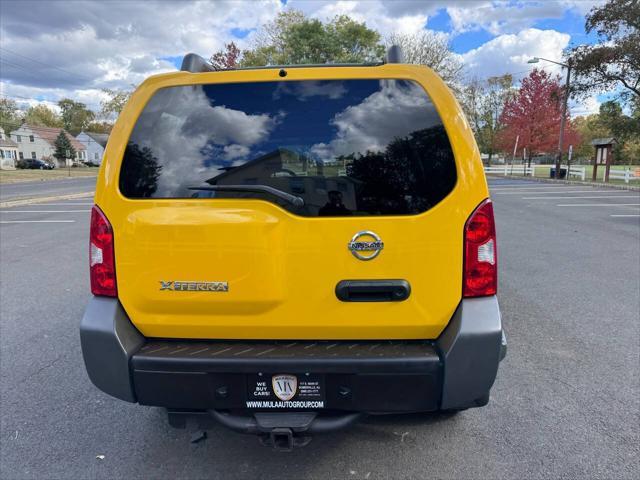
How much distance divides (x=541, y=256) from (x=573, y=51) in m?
26.0

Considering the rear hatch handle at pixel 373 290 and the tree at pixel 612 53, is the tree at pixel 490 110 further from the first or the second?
the rear hatch handle at pixel 373 290

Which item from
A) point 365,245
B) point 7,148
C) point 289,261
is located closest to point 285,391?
point 289,261

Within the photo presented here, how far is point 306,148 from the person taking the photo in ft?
6.89

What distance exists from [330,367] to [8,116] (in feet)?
351

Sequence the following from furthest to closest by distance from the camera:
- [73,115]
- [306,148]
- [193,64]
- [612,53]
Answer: [73,115] < [612,53] < [193,64] < [306,148]

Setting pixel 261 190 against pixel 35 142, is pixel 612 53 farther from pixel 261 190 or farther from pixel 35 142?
pixel 35 142

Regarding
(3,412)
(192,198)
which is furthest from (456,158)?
(3,412)

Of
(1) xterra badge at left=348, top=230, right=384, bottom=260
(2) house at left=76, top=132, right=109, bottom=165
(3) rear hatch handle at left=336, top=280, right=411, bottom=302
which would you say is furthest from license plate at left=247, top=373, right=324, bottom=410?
(2) house at left=76, top=132, right=109, bottom=165

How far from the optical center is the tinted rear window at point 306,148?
6.72 feet

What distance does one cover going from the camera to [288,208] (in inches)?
80.0

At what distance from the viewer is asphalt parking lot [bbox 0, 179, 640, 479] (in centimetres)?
245

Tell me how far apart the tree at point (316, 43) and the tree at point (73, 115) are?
81.2m

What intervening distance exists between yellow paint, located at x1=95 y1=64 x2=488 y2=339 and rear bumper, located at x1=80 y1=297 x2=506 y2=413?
0.28ft

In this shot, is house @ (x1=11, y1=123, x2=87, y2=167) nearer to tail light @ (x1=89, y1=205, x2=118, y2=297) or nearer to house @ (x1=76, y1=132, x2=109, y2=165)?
house @ (x1=76, y1=132, x2=109, y2=165)
